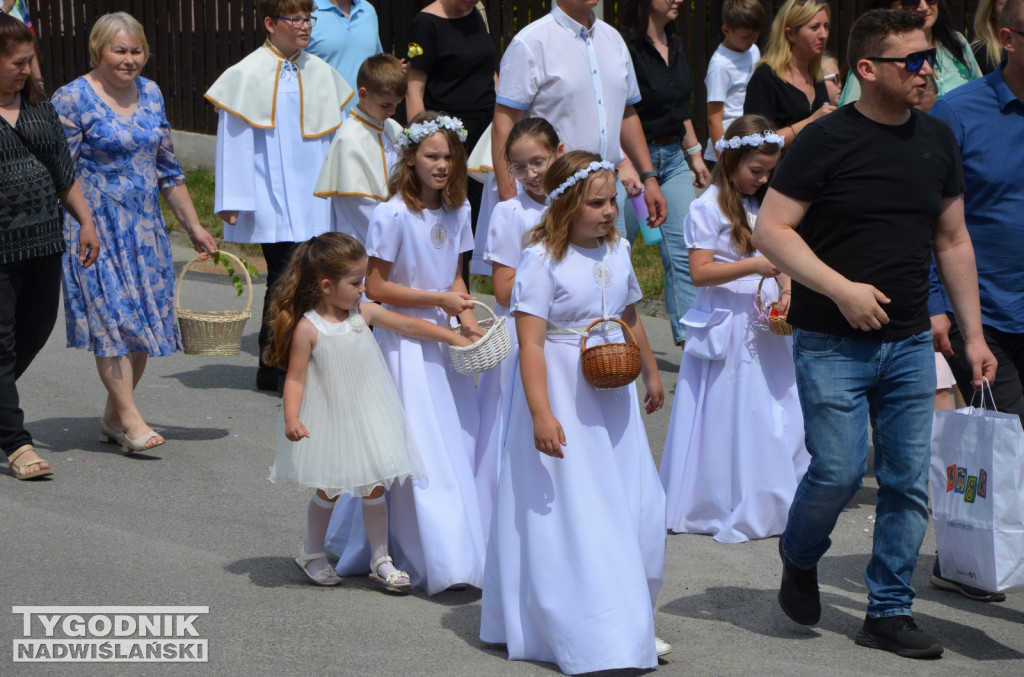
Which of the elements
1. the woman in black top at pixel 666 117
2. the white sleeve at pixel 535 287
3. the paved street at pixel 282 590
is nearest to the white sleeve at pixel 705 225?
the paved street at pixel 282 590

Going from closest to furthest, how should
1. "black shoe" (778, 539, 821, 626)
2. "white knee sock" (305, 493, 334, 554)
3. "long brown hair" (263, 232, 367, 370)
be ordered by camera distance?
"black shoe" (778, 539, 821, 626) < "long brown hair" (263, 232, 367, 370) < "white knee sock" (305, 493, 334, 554)

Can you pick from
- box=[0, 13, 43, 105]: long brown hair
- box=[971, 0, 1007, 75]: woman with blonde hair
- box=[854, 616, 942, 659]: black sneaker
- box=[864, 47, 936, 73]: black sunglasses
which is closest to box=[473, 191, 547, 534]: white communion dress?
box=[854, 616, 942, 659]: black sneaker

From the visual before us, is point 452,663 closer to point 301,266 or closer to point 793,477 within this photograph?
point 301,266

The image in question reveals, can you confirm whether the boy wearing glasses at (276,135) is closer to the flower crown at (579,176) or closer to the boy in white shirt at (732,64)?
the boy in white shirt at (732,64)

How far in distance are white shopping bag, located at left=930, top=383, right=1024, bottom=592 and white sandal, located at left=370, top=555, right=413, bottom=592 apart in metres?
1.87

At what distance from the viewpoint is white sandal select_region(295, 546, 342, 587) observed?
537 cm

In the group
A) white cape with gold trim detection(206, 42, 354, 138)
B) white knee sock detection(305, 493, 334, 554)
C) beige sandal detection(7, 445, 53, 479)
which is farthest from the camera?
white cape with gold trim detection(206, 42, 354, 138)

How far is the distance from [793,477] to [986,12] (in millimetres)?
2109

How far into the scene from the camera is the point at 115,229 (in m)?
7.23

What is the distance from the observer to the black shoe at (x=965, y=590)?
17.5 ft

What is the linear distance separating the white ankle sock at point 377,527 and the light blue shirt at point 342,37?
408cm

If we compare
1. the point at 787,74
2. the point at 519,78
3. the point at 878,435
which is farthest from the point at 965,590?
the point at 787,74

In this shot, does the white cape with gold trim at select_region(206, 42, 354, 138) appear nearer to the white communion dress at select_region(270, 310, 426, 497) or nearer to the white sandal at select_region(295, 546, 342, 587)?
the white communion dress at select_region(270, 310, 426, 497)

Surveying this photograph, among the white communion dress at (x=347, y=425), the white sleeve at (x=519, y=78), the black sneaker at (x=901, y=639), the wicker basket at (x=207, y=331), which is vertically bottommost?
the black sneaker at (x=901, y=639)
